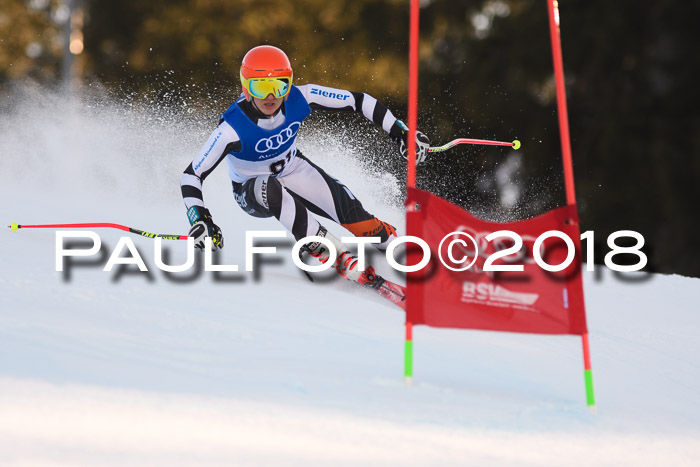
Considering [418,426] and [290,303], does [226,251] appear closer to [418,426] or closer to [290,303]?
[290,303]

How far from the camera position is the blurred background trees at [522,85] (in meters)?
19.0

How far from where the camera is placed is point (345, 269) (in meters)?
6.96

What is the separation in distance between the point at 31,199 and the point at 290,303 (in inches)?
179

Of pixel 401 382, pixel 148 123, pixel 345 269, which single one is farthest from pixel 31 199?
pixel 401 382

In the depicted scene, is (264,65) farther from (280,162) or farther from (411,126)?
(411,126)

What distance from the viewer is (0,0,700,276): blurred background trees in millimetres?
18953

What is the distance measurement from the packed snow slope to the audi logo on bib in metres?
0.85

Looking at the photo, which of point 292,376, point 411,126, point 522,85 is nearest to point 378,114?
point 411,126

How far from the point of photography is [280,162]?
698cm

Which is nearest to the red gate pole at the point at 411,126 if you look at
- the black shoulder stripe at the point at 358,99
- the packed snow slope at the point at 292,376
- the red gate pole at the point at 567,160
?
the packed snow slope at the point at 292,376
